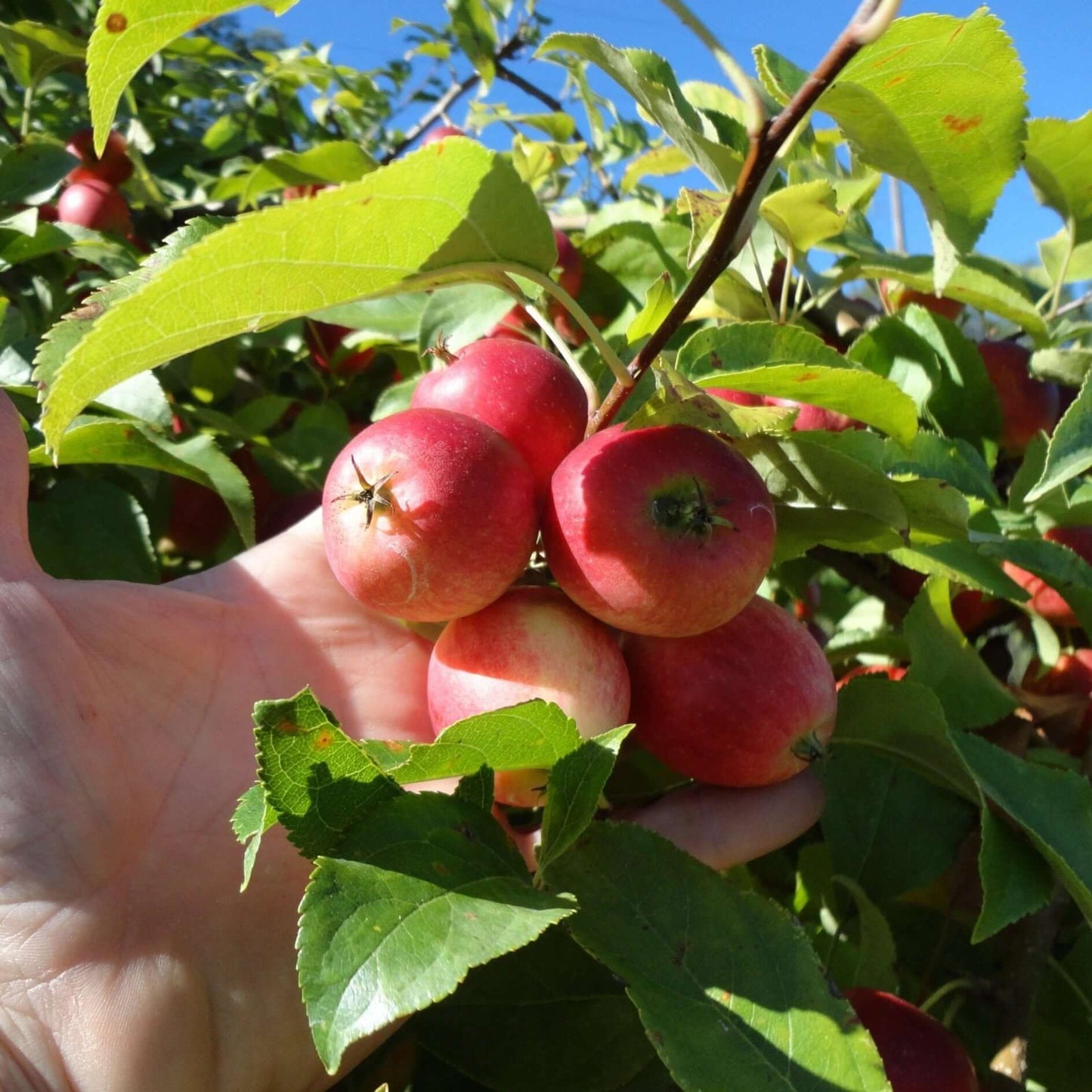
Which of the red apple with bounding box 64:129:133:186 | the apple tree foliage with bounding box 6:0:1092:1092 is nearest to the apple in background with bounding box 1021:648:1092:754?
the apple tree foliage with bounding box 6:0:1092:1092

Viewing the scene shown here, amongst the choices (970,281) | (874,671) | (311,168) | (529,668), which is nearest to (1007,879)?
(874,671)

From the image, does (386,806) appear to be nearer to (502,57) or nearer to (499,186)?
(499,186)

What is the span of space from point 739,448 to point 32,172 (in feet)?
3.36

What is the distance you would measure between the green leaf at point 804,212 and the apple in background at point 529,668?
385 mm

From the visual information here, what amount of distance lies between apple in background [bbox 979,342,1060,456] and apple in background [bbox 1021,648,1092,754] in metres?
0.26

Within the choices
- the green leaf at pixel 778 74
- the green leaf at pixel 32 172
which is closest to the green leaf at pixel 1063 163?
the green leaf at pixel 778 74

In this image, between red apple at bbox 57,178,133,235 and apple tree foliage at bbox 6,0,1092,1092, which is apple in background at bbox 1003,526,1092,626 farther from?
red apple at bbox 57,178,133,235

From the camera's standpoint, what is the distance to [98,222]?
1.51 metres

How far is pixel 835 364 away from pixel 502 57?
1433mm

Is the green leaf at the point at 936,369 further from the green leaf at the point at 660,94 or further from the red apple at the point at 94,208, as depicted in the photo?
the red apple at the point at 94,208

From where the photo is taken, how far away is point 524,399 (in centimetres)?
75

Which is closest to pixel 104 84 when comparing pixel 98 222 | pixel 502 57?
pixel 98 222

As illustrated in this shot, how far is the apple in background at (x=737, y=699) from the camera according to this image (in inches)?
28.2

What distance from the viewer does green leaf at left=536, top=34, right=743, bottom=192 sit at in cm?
67
